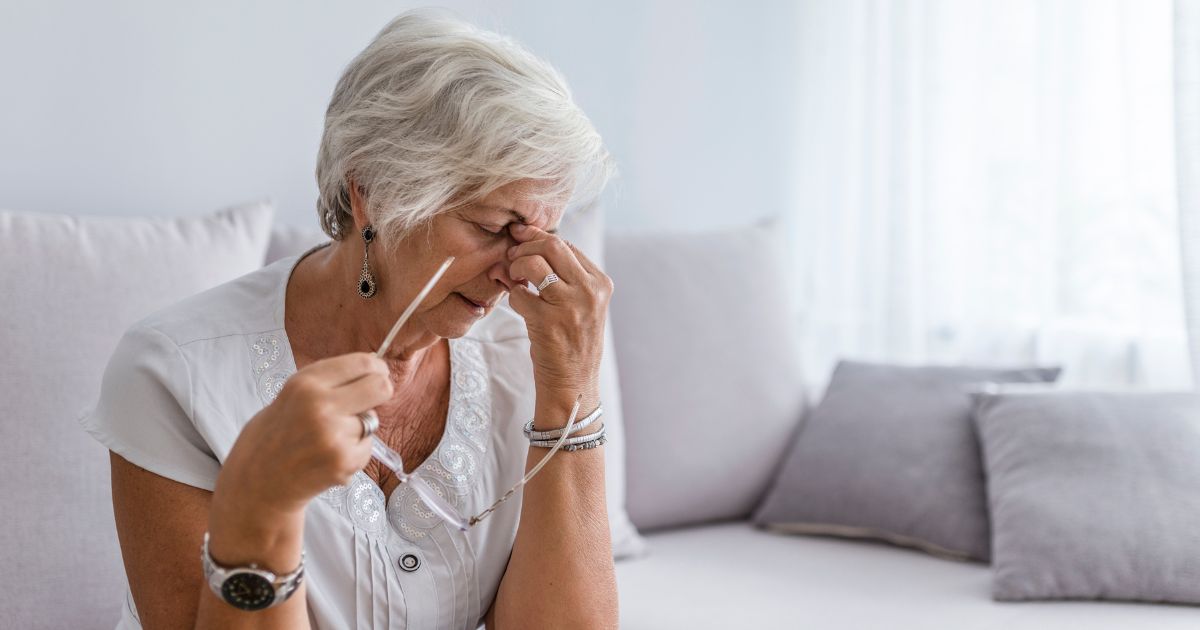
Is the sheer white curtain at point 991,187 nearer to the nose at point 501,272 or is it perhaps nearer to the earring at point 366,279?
the nose at point 501,272

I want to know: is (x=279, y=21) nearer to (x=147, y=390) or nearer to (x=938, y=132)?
(x=147, y=390)

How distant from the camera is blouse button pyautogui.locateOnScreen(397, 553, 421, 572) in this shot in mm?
1284

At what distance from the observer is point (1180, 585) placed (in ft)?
5.46

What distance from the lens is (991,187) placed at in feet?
7.98

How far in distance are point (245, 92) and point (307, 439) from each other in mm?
1234

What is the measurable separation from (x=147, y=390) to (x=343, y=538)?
0.90 feet

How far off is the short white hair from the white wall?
0.28 meters

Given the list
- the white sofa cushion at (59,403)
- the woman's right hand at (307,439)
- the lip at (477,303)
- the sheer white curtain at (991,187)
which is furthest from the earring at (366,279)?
the sheer white curtain at (991,187)

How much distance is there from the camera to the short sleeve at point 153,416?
113 cm

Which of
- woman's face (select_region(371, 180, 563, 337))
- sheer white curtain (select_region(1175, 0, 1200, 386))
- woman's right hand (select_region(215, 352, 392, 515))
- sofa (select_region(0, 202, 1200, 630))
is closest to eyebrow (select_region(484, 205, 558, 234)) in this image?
woman's face (select_region(371, 180, 563, 337))

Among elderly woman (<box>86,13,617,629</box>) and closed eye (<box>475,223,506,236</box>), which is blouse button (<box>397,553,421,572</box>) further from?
closed eye (<box>475,223,506,236</box>)

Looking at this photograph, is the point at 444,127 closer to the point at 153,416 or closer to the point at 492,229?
the point at 492,229

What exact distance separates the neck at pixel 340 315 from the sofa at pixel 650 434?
0.42 meters

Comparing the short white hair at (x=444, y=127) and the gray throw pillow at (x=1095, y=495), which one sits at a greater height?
the short white hair at (x=444, y=127)
